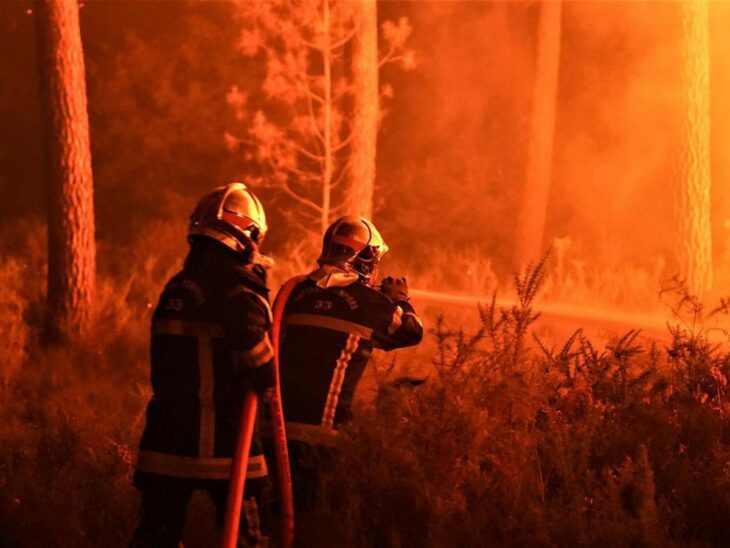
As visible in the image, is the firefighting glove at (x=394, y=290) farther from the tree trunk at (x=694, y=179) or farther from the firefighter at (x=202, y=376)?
the tree trunk at (x=694, y=179)

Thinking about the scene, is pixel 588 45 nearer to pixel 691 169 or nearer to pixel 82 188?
pixel 691 169

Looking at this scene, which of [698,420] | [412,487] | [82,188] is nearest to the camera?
[412,487]

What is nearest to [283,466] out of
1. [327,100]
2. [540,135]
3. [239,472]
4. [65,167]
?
[239,472]

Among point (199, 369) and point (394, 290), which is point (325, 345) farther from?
point (199, 369)

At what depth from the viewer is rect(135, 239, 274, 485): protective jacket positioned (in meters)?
4.74

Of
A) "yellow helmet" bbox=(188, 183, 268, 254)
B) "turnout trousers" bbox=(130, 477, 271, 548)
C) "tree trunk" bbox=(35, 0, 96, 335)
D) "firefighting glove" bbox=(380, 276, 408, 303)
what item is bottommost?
"turnout trousers" bbox=(130, 477, 271, 548)

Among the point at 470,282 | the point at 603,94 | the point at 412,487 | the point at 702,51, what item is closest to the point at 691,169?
the point at 702,51

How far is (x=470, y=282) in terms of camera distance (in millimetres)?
17250

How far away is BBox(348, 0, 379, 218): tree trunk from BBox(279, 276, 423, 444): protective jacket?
30.1ft

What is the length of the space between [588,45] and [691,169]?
6.30m

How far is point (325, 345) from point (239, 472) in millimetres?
1044

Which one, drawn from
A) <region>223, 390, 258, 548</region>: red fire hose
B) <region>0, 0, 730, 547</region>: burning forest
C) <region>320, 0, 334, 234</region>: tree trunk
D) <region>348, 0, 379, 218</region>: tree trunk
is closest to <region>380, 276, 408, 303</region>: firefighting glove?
<region>0, 0, 730, 547</region>: burning forest

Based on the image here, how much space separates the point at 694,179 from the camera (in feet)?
52.4

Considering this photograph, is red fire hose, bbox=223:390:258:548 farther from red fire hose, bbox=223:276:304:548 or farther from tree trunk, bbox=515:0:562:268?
tree trunk, bbox=515:0:562:268
